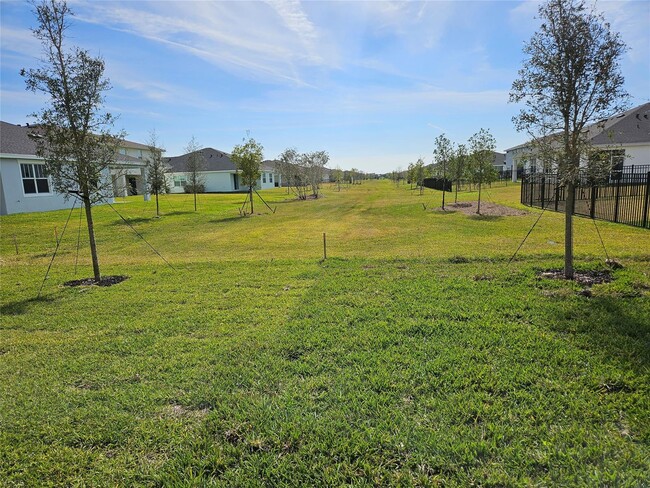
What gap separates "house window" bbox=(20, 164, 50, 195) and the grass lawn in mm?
19863

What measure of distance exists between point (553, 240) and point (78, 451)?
12.9 meters

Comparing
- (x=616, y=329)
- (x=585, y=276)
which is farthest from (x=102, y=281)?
(x=585, y=276)

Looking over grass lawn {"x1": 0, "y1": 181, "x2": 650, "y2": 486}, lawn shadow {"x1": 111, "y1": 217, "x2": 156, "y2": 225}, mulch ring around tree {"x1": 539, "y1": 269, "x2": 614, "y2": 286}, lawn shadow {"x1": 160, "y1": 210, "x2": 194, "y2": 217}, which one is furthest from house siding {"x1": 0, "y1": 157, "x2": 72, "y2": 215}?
mulch ring around tree {"x1": 539, "y1": 269, "x2": 614, "y2": 286}

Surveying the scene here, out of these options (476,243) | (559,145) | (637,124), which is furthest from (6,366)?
(637,124)

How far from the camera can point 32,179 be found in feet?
81.5

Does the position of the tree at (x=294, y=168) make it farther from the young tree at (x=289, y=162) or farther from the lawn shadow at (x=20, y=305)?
the lawn shadow at (x=20, y=305)

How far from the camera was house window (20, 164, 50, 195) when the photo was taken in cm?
2441

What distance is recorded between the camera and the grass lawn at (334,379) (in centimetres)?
293

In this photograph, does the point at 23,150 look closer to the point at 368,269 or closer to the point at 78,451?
the point at 368,269

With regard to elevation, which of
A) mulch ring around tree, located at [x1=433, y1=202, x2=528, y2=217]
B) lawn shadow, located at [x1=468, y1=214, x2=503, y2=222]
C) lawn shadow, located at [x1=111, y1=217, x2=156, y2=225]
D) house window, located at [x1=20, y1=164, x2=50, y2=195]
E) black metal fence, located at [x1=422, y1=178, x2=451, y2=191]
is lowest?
lawn shadow, located at [x1=468, y1=214, x2=503, y2=222]

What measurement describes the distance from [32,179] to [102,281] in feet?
68.8

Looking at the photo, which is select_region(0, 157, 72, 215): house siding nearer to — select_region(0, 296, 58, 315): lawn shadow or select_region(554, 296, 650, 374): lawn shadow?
select_region(0, 296, 58, 315): lawn shadow

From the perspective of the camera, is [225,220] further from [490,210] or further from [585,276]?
[585,276]

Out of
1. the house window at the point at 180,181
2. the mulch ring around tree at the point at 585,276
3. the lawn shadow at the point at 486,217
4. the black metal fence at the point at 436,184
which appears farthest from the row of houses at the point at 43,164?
the black metal fence at the point at 436,184
